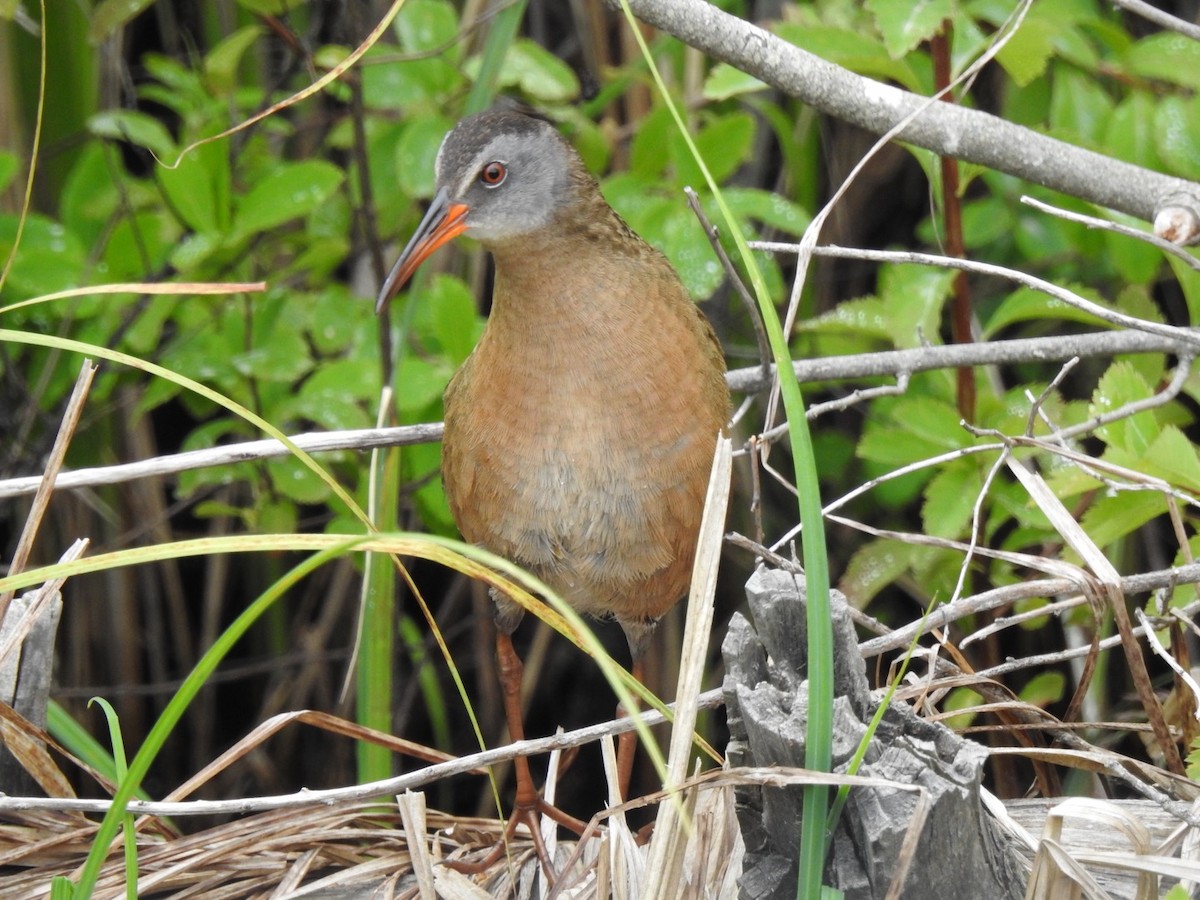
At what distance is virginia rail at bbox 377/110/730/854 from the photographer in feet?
6.28

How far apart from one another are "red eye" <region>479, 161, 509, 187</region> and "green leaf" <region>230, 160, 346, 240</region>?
433 millimetres

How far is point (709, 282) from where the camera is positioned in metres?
2.28

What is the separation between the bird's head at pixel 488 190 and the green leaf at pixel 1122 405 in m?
0.82

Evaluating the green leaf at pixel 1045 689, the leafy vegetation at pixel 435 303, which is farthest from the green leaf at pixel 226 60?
the green leaf at pixel 1045 689

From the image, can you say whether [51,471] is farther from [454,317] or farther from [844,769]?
[844,769]

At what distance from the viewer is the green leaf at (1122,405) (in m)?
1.84

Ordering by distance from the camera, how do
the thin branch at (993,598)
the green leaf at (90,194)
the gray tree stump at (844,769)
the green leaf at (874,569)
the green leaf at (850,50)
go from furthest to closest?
the green leaf at (90,194)
the green leaf at (874,569)
the green leaf at (850,50)
the thin branch at (993,598)
the gray tree stump at (844,769)

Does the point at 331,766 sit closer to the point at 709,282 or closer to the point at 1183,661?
the point at 709,282

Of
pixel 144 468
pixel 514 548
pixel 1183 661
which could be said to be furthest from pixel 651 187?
pixel 1183 661

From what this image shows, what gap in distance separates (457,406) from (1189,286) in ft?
3.67

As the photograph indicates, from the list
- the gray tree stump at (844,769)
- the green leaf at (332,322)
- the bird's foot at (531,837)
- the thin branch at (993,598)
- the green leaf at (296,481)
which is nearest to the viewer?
the gray tree stump at (844,769)

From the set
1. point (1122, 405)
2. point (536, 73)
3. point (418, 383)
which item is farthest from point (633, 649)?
point (536, 73)

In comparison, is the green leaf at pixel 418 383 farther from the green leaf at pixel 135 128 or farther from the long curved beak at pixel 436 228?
the green leaf at pixel 135 128

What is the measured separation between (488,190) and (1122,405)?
0.95 metres
